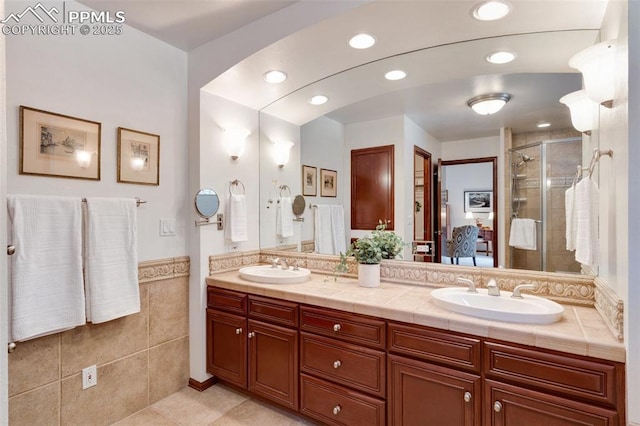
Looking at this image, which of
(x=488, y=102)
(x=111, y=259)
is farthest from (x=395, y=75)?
(x=111, y=259)

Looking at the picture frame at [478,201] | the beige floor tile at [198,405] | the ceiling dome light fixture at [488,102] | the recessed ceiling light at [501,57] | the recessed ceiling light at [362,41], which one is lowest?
the beige floor tile at [198,405]

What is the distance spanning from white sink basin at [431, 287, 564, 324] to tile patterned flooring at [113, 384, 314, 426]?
1.20m

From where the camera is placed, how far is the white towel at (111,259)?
75.5 inches

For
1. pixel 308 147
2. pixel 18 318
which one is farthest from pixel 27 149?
pixel 308 147

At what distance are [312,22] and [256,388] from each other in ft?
7.51

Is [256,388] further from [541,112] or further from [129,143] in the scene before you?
[541,112]

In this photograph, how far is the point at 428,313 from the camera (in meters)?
1.58

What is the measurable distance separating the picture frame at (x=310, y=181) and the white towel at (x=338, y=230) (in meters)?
0.24

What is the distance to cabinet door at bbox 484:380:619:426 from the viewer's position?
48.6 inches

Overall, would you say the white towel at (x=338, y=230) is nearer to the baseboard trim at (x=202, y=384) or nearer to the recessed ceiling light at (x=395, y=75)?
the recessed ceiling light at (x=395, y=75)

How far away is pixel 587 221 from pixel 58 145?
274 cm

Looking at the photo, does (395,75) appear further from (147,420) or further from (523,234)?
(147,420)

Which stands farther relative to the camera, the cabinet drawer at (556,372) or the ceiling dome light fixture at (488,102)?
the ceiling dome light fixture at (488,102)

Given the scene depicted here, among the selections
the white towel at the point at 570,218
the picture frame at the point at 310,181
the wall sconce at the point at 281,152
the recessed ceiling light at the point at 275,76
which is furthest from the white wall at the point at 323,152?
the white towel at the point at 570,218
